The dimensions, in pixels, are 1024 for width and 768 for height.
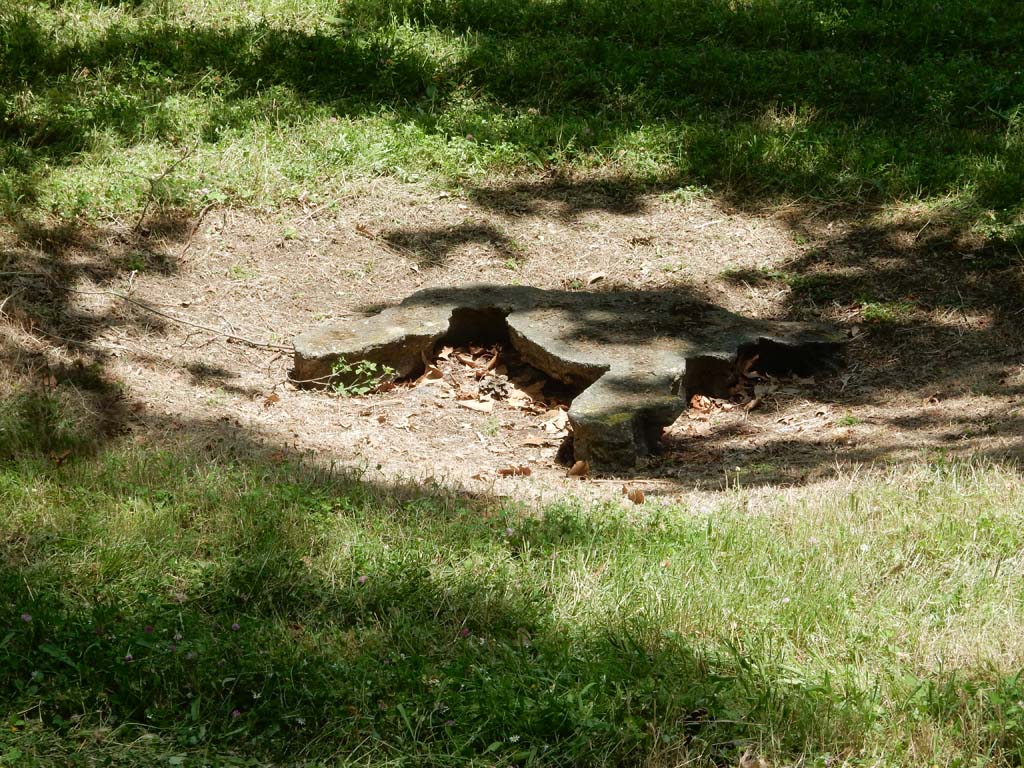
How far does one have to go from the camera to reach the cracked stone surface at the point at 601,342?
5.89m

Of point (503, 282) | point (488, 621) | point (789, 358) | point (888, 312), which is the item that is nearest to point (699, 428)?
point (789, 358)

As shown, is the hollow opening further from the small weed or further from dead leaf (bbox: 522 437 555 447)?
dead leaf (bbox: 522 437 555 447)

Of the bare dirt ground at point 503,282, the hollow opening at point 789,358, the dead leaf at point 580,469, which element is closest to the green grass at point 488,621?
the bare dirt ground at point 503,282

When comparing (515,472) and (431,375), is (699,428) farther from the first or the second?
(431,375)

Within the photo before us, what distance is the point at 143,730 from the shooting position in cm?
311

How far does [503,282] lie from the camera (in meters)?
7.82

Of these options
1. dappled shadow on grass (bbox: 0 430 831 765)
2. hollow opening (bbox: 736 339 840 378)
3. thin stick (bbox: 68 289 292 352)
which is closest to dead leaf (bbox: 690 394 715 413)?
hollow opening (bbox: 736 339 840 378)

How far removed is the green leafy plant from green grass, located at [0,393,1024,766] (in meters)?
1.58

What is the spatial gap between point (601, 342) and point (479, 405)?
2.60ft

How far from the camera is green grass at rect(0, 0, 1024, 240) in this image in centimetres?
826

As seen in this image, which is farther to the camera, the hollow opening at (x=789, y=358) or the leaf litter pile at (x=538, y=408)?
the hollow opening at (x=789, y=358)

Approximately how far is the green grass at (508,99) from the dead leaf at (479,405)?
2.58m

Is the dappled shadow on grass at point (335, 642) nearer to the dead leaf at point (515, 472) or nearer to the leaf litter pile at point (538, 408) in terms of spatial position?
the dead leaf at point (515, 472)

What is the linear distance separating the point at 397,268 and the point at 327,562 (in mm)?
4171
